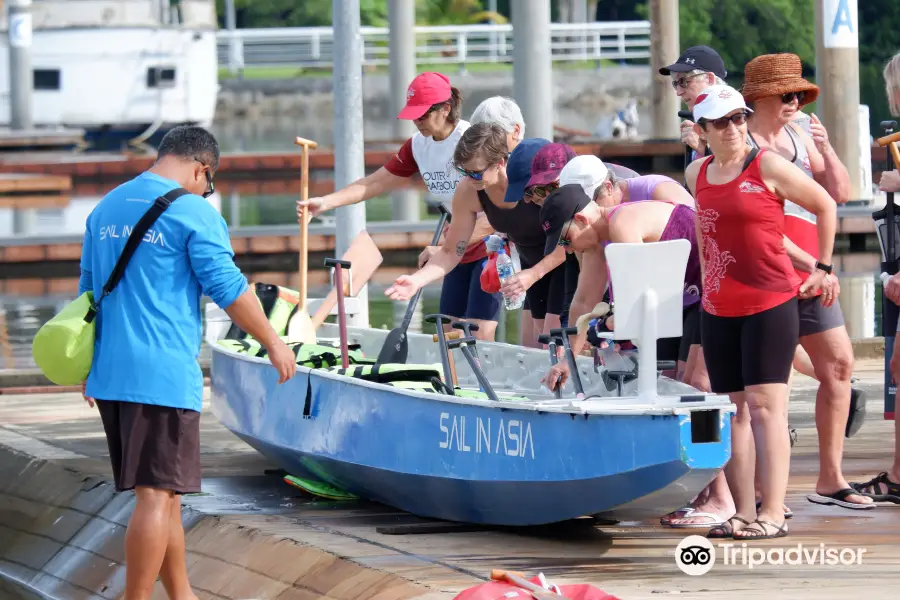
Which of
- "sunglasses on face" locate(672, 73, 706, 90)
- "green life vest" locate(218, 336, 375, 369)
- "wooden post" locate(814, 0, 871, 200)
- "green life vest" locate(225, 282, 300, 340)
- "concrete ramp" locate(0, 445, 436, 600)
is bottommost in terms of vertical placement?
"concrete ramp" locate(0, 445, 436, 600)

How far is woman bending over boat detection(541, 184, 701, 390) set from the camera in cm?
698

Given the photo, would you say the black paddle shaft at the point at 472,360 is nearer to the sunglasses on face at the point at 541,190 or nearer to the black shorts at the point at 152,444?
the sunglasses on face at the point at 541,190

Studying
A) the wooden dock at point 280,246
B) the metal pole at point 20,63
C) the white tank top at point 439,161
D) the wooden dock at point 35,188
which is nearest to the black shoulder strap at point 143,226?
the white tank top at point 439,161

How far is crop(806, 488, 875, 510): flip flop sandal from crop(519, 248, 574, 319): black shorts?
4.99 feet

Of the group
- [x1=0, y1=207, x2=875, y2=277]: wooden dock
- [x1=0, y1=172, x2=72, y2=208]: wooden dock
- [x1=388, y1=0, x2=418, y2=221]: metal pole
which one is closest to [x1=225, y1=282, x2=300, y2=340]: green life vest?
[x1=0, y1=207, x2=875, y2=277]: wooden dock

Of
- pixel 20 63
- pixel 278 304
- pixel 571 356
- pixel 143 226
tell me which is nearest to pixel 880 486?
pixel 571 356

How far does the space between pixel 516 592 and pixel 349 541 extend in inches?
73.2

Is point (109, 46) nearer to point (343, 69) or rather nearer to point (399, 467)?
point (343, 69)

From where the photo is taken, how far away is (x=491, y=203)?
8.33 metres

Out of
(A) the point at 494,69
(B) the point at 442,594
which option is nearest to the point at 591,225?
(B) the point at 442,594

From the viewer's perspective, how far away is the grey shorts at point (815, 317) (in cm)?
697

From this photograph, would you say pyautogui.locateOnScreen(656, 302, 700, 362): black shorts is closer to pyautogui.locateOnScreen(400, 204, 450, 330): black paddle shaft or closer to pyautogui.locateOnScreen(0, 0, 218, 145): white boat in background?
pyautogui.locateOnScreen(400, 204, 450, 330): black paddle shaft

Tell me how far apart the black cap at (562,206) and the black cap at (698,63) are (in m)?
0.85

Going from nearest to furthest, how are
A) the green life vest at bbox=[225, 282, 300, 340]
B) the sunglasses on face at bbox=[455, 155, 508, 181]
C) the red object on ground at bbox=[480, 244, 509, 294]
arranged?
1. the sunglasses on face at bbox=[455, 155, 508, 181]
2. the red object on ground at bbox=[480, 244, 509, 294]
3. the green life vest at bbox=[225, 282, 300, 340]
